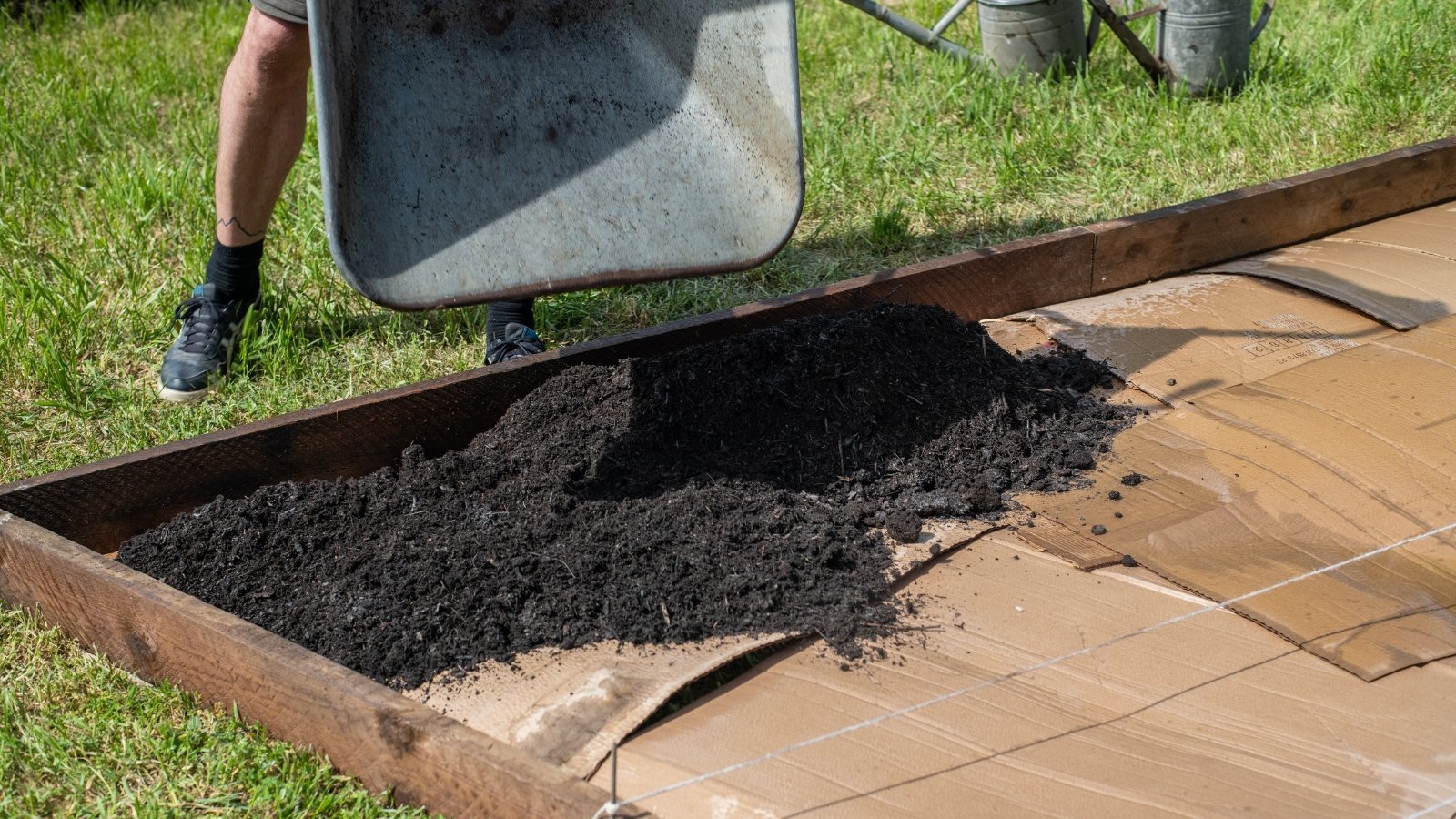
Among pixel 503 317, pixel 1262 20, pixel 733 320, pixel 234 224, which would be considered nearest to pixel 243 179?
pixel 234 224

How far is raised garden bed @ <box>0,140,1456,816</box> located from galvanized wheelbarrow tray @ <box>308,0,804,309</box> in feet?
1.04

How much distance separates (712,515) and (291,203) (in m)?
2.40

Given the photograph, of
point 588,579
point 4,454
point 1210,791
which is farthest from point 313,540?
point 1210,791

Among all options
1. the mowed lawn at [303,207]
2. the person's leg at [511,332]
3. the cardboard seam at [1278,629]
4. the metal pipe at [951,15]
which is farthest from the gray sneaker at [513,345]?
the metal pipe at [951,15]

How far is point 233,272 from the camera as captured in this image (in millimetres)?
3225

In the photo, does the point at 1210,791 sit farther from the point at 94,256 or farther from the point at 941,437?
the point at 94,256

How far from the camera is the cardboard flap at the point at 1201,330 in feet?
9.46

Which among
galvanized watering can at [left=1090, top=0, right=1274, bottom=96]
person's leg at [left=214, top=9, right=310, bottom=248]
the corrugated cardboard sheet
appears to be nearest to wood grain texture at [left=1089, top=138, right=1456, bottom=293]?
the corrugated cardboard sheet

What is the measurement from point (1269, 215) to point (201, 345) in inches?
104

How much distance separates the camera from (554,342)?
3.39 metres

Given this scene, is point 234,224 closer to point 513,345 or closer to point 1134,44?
point 513,345

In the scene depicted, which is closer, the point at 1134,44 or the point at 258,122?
the point at 258,122

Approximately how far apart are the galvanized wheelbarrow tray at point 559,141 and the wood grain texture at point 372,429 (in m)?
0.32

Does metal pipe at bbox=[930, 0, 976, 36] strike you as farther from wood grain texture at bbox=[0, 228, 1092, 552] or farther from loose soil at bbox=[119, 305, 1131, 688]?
loose soil at bbox=[119, 305, 1131, 688]
